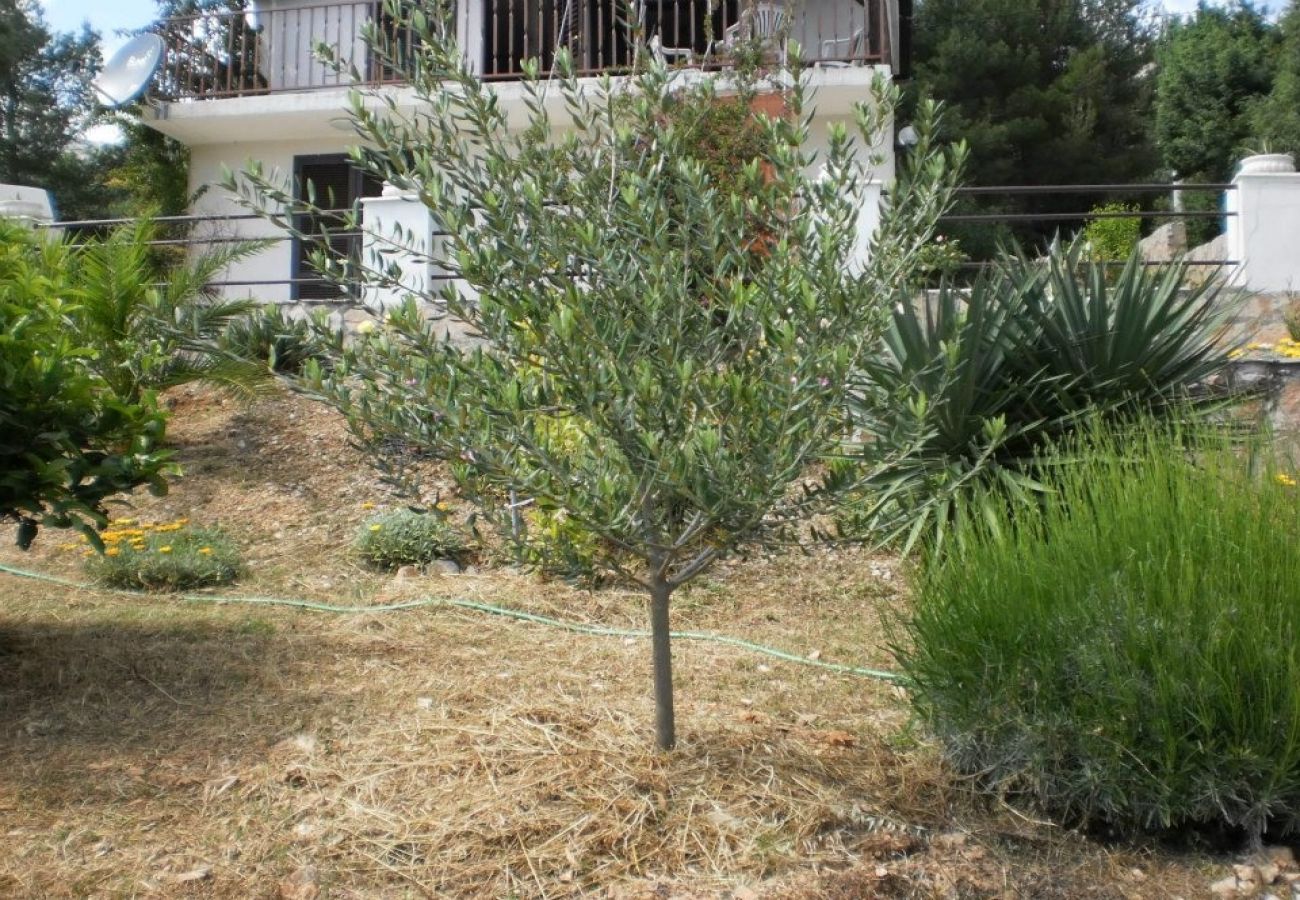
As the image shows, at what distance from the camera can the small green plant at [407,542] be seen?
6336mm

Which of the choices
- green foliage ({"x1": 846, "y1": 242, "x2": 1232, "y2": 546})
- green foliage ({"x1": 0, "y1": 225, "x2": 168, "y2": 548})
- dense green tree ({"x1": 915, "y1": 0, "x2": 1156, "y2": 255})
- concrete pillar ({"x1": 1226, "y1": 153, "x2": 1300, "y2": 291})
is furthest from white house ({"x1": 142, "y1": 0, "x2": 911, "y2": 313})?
green foliage ({"x1": 0, "y1": 225, "x2": 168, "y2": 548})

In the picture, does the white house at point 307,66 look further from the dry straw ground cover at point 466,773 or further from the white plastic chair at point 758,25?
the dry straw ground cover at point 466,773

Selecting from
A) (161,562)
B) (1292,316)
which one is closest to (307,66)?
(161,562)

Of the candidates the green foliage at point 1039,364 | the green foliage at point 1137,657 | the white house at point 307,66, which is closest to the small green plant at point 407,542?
the green foliage at point 1039,364

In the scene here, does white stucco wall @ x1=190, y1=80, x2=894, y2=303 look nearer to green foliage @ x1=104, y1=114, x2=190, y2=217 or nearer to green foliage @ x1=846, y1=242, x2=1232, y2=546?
green foliage @ x1=104, y1=114, x2=190, y2=217

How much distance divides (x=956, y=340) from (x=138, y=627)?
374cm

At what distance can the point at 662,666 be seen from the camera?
3.44m

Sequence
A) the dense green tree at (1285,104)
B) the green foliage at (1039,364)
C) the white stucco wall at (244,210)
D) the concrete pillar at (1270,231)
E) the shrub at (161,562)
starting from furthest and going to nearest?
the dense green tree at (1285,104) < the white stucco wall at (244,210) < the concrete pillar at (1270,231) < the shrub at (161,562) < the green foliage at (1039,364)

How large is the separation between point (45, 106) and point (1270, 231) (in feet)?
72.0

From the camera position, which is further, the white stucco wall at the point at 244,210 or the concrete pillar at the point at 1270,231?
the white stucco wall at the point at 244,210

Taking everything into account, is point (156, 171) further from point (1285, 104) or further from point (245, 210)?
point (1285, 104)

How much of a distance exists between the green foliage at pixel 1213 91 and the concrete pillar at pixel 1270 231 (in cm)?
1365

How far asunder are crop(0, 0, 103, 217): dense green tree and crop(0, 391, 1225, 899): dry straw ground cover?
60.9 feet

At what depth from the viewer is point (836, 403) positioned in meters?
2.90
